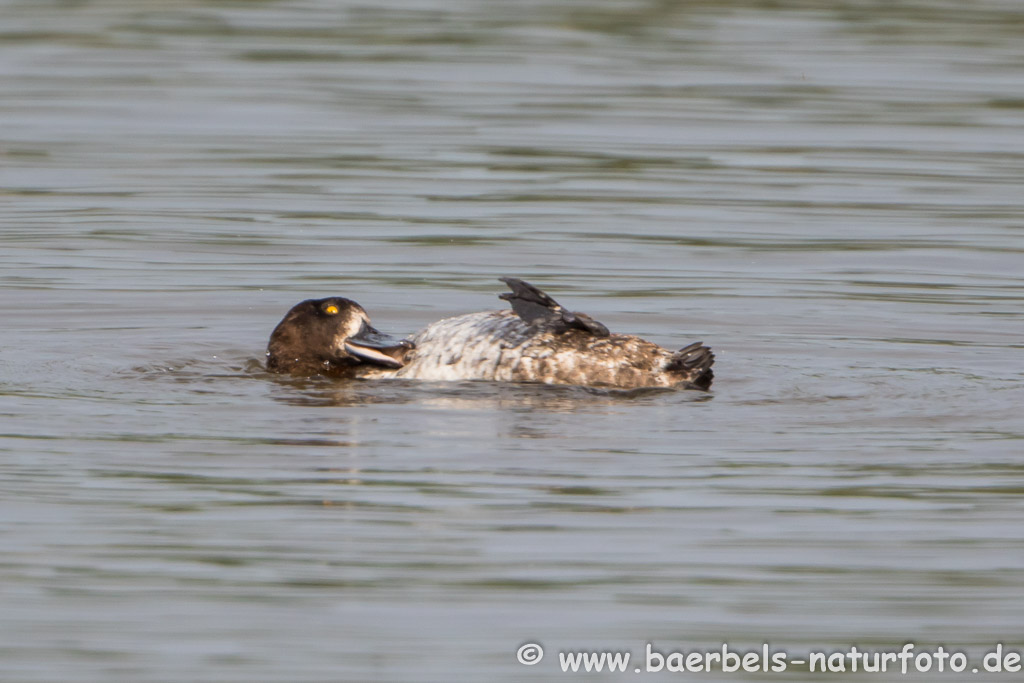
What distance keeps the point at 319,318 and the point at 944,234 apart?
16.4 feet

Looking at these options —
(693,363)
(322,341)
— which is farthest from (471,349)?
(693,363)

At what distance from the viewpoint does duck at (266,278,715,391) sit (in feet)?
28.2

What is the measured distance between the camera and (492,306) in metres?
10.9

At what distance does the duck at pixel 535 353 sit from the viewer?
339 inches

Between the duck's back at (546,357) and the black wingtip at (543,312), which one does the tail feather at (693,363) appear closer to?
the duck's back at (546,357)

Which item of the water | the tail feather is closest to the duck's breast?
the water

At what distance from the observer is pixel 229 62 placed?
2038 cm

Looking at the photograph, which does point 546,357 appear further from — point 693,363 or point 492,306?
point 492,306

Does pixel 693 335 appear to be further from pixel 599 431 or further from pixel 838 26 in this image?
pixel 838 26

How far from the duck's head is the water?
21 centimetres

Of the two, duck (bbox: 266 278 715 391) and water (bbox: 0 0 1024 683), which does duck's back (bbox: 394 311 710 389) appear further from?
water (bbox: 0 0 1024 683)

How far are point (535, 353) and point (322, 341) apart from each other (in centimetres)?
109

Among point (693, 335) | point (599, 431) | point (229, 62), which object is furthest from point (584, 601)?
point (229, 62)

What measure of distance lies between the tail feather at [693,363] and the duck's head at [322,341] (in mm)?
1290
